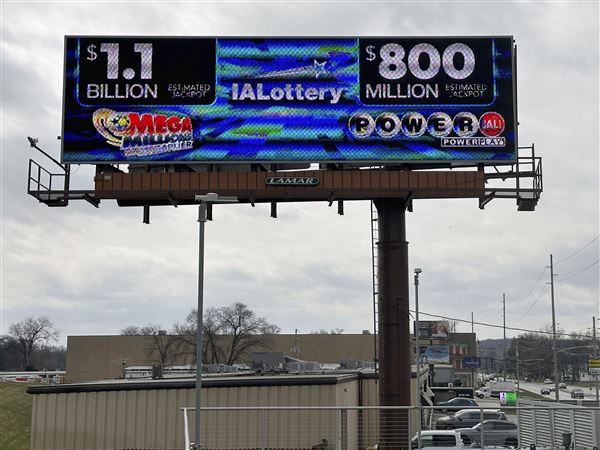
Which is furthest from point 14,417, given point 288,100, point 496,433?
point 288,100

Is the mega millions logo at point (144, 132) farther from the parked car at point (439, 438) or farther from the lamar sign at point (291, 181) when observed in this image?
the parked car at point (439, 438)

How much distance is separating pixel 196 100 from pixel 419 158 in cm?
899

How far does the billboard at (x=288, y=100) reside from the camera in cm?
3084

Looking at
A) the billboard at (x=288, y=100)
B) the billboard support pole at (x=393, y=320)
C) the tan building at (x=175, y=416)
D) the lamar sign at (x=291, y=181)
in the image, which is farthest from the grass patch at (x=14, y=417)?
the billboard support pole at (x=393, y=320)

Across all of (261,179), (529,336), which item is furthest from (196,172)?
(529,336)

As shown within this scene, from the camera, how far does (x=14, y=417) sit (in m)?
62.1

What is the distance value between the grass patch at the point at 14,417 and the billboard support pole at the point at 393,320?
30.4 meters

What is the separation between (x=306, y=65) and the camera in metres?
31.5

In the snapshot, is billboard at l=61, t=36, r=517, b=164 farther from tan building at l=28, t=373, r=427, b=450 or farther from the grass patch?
the grass patch

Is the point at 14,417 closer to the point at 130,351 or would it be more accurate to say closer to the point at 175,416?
the point at 175,416

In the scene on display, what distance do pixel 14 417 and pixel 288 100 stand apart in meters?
42.5

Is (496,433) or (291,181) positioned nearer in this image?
(291,181)

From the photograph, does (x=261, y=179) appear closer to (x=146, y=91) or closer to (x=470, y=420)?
(x=146, y=91)

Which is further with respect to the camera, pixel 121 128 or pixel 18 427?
pixel 18 427
